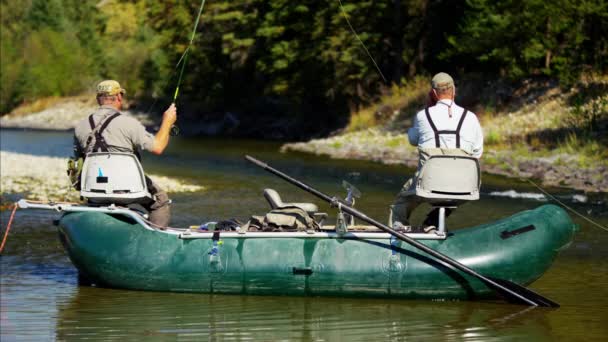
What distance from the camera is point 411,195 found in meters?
9.79

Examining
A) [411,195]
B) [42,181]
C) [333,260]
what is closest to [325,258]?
[333,260]

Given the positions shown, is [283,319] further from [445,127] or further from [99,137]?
[99,137]

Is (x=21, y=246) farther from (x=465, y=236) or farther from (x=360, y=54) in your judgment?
(x=360, y=54)

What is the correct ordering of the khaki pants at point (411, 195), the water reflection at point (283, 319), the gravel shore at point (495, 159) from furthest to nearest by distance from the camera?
the gravel shore at point (495, 159), the khaki pants at point (411, 195), the water reflection at point (283, 319)

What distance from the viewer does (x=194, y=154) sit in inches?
1326

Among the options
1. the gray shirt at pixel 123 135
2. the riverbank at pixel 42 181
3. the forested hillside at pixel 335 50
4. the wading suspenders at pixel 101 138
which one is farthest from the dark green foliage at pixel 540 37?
the wading suspenders at pixel 101 138

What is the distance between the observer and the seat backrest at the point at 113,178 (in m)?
10.1

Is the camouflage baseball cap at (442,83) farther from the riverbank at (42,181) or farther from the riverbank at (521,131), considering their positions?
the riverbank at (521,131)

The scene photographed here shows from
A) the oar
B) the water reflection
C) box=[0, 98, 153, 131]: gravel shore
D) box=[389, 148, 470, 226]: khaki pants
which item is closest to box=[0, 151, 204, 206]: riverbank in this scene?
the water reflection

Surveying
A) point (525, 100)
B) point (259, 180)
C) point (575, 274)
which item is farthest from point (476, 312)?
point (525, 100)

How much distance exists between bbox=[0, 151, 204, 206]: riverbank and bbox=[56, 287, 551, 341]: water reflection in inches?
321

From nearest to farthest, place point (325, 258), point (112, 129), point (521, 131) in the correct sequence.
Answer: point (325, 258) < point (112, 129) < point (521, 131)

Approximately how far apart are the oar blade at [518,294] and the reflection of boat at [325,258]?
120 millimetres

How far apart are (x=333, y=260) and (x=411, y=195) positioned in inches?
36.6
